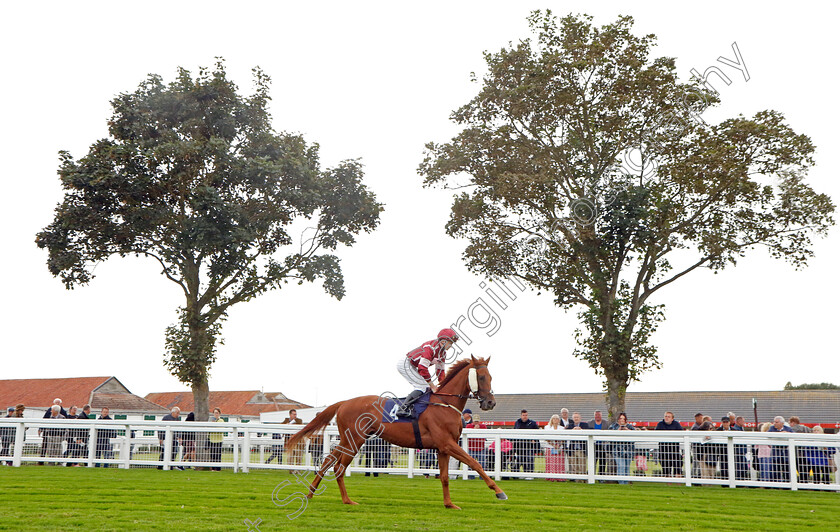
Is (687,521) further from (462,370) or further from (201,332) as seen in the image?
(201,332)

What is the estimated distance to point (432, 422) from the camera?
9.12m

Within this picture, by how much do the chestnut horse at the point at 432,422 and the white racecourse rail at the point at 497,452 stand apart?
4983 mm

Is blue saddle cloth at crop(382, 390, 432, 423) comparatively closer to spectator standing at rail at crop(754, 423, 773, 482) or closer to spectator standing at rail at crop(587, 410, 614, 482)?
spectator standing at rail at crop(587, 410, 614, 482)

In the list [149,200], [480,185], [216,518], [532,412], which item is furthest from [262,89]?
[532,412]

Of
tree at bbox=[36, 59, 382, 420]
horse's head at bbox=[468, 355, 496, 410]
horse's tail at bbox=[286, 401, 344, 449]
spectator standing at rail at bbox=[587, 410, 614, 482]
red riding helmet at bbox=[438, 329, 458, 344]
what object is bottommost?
spectator standing at rail at bbox=[587, 410, 614, 482]

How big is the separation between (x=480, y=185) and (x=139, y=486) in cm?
1573

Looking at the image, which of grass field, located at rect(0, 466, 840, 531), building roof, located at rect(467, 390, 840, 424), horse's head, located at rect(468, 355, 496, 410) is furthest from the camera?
building roof, located at rect(467, 390, 840, 424)

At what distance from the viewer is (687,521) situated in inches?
A: 308

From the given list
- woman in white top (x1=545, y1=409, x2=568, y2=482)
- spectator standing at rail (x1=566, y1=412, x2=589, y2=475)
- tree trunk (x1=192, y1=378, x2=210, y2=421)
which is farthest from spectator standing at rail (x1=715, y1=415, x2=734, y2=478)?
tree trunk (x1=192, y1=378, x2=210, y2=421)

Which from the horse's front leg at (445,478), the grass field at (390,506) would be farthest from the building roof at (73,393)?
the horse's front leg at (445,478)

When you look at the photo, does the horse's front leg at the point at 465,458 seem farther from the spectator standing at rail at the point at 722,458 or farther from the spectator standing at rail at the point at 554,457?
the spectator standing at rail at the point at 722,458

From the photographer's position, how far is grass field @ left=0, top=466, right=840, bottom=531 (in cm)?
718

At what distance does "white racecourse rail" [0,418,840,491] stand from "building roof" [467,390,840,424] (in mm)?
38662

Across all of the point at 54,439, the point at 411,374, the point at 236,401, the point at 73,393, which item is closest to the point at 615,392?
the point at 411,374
